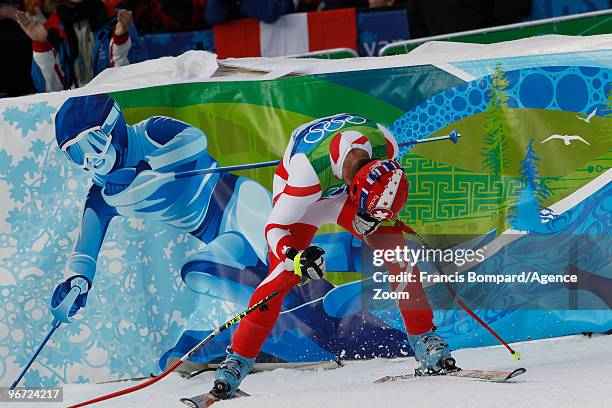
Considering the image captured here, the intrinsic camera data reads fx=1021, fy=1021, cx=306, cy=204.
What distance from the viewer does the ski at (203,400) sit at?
502cm

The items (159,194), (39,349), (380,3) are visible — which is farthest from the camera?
(380,3)

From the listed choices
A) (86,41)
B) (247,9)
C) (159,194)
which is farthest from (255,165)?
(247,9)

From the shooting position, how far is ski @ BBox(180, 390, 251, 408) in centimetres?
502

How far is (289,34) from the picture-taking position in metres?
7.84

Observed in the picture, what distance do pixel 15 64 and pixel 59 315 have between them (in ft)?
6.71

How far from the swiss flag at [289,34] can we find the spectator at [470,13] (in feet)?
2.75

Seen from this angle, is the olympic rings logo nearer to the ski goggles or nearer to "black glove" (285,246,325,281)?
"black glove" (285,246,325,281)

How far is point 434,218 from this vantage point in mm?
5602

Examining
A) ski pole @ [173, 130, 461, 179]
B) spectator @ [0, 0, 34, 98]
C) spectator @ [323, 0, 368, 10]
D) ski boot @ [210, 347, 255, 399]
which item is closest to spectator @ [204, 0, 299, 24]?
spectator @ [323, 0, 368, 10]

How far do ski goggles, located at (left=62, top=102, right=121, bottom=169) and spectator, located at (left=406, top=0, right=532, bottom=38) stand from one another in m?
2.35

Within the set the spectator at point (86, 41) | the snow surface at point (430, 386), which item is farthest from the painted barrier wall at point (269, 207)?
the spectator at point (86, 41)

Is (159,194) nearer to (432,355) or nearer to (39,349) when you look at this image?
(39,349)

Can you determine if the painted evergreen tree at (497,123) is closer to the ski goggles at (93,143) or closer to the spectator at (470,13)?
the spectator at (470,13)

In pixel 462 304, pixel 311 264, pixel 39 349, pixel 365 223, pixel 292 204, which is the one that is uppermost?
pixel 292 204
